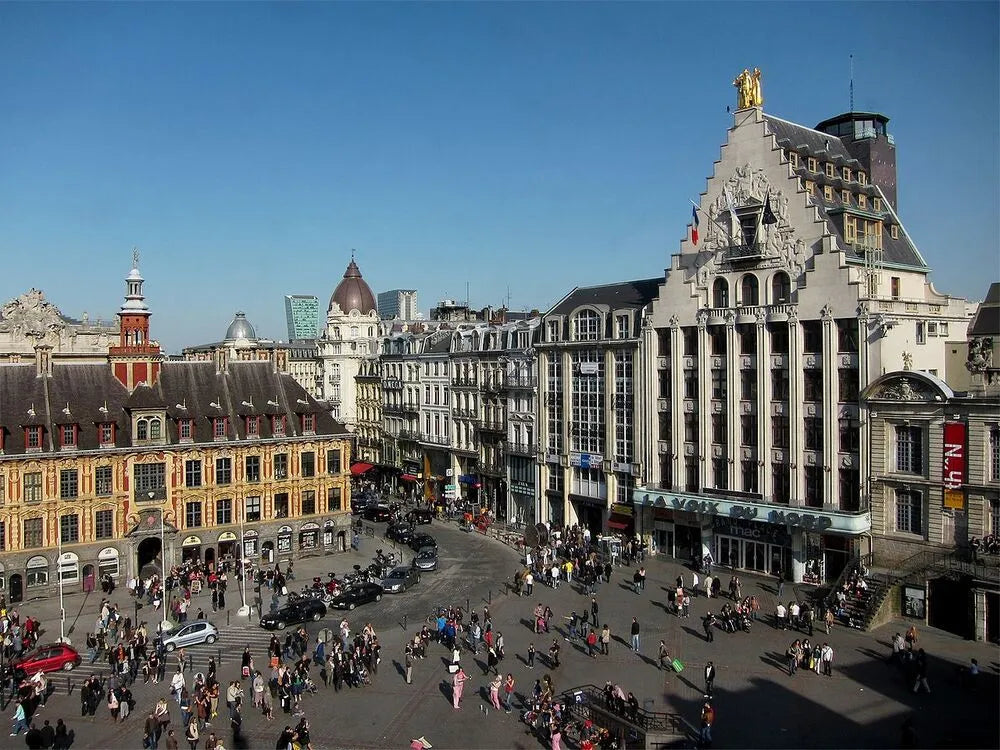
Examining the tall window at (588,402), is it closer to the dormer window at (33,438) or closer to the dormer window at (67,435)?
the dormer window at (67,435)

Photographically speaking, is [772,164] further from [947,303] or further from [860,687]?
[860,687]

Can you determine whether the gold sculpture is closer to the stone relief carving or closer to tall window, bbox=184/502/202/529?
tall window, bbox=184/502/202/529

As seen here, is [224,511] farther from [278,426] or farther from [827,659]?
[827,659]

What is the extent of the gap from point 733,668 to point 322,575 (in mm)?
29489

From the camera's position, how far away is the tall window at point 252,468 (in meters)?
62.8

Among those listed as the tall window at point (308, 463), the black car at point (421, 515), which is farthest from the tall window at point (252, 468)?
the black car at point (421, 515)

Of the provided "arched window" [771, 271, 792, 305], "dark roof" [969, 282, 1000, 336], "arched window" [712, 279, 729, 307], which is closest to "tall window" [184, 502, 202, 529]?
"arched window" [712, 279, 729, 307]

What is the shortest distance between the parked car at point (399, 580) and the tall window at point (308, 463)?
12499 mm

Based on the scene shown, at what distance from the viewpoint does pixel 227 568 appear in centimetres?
5891

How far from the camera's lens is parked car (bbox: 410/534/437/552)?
6438cm

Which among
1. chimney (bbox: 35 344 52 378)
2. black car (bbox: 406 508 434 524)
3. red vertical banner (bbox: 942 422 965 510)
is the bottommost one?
black car (bbox: 406 508 434 524)

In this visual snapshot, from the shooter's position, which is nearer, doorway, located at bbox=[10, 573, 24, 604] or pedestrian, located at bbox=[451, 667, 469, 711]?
pedestrian, located at bbox=[451, 667, 469, 711]

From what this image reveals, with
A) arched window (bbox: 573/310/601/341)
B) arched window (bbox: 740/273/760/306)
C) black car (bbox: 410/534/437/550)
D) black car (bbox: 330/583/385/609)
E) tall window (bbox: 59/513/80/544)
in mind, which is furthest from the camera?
arched window (bbox: 573/310/601/341)

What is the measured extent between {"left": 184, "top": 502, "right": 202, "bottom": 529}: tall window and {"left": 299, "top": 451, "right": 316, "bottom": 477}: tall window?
7.96 metres
